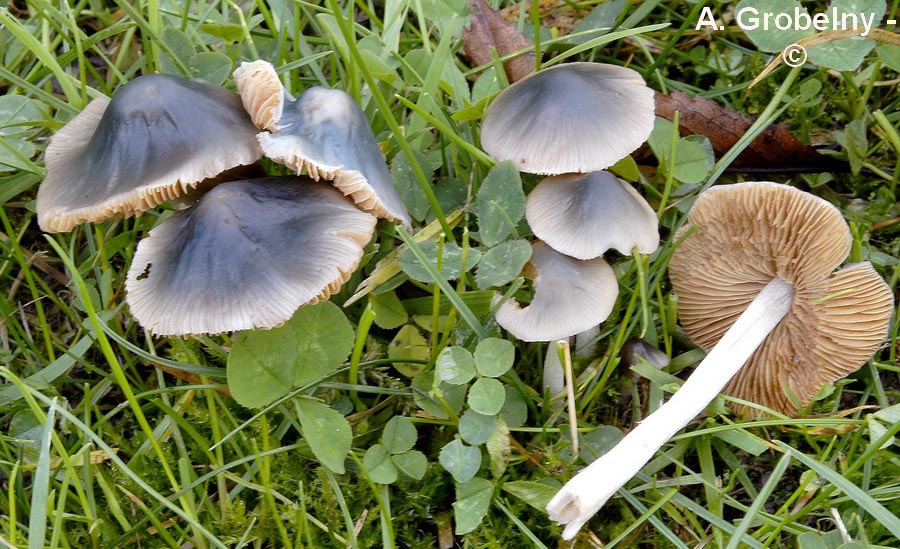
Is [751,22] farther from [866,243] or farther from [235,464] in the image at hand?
[235,464]

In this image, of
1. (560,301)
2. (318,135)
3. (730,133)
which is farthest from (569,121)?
(730,133)

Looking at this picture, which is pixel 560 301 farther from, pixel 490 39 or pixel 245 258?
pixel 490 39

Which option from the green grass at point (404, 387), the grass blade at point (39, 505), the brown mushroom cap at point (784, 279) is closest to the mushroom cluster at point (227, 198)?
the green grass at point (404, 387)

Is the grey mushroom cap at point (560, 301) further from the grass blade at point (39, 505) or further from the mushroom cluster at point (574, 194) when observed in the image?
the grass blade at point (39, 505)

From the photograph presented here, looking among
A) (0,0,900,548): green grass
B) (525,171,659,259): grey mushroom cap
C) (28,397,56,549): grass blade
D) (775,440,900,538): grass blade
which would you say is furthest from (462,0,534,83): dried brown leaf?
(28,397,56,549): grass blade

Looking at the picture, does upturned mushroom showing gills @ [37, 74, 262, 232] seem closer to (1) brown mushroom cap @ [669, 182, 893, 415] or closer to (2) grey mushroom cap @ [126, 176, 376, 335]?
(2) grey mushroom cap @ [126, 176, 376, 335]

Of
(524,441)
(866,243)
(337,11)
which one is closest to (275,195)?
(337,11)
